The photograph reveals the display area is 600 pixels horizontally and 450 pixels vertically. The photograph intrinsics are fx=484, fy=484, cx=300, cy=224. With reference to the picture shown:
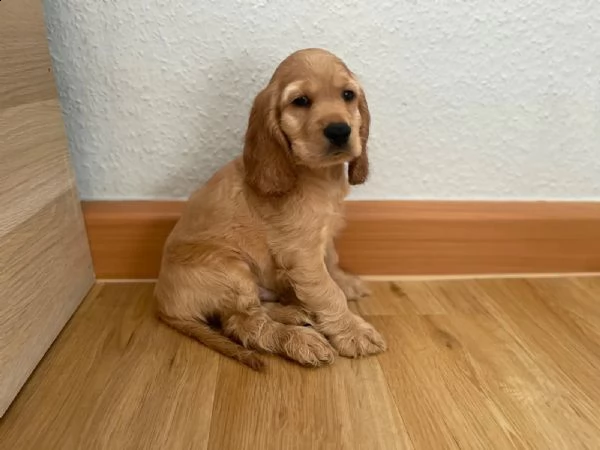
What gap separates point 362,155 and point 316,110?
211 millimetres

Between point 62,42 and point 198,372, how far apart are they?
0.98 m

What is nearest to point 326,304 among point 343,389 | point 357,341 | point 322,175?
point 357,341

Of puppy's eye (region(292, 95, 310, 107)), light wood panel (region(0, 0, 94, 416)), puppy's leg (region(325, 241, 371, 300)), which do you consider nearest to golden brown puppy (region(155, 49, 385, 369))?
puppy's eye (region(292, 95, 310, 107))

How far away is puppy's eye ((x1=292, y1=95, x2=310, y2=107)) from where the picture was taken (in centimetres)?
113

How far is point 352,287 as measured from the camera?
147 cm

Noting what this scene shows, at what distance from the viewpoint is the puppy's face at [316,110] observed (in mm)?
1090

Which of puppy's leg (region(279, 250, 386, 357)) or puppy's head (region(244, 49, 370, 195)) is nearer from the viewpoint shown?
puppy's head (region(244, 49, 370, 195))

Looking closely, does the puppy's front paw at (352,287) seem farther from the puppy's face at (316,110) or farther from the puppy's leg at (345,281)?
the puppy's face at (316,110)

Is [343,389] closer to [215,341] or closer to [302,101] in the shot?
[215,341]

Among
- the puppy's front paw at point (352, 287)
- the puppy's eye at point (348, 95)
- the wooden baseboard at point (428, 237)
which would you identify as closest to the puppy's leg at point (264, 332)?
the puppy's front paw at point (352, 287)

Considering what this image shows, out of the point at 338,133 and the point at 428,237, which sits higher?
the point at 338,133

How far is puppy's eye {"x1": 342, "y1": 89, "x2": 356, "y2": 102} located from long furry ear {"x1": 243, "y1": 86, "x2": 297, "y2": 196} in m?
0.17

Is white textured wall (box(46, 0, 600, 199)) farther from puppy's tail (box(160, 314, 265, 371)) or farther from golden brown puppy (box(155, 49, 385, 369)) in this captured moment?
puppy's tail (box(160, 314, 265, 371))

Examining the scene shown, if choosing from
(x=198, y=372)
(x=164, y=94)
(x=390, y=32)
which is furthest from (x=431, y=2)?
(x=198, y=372)
